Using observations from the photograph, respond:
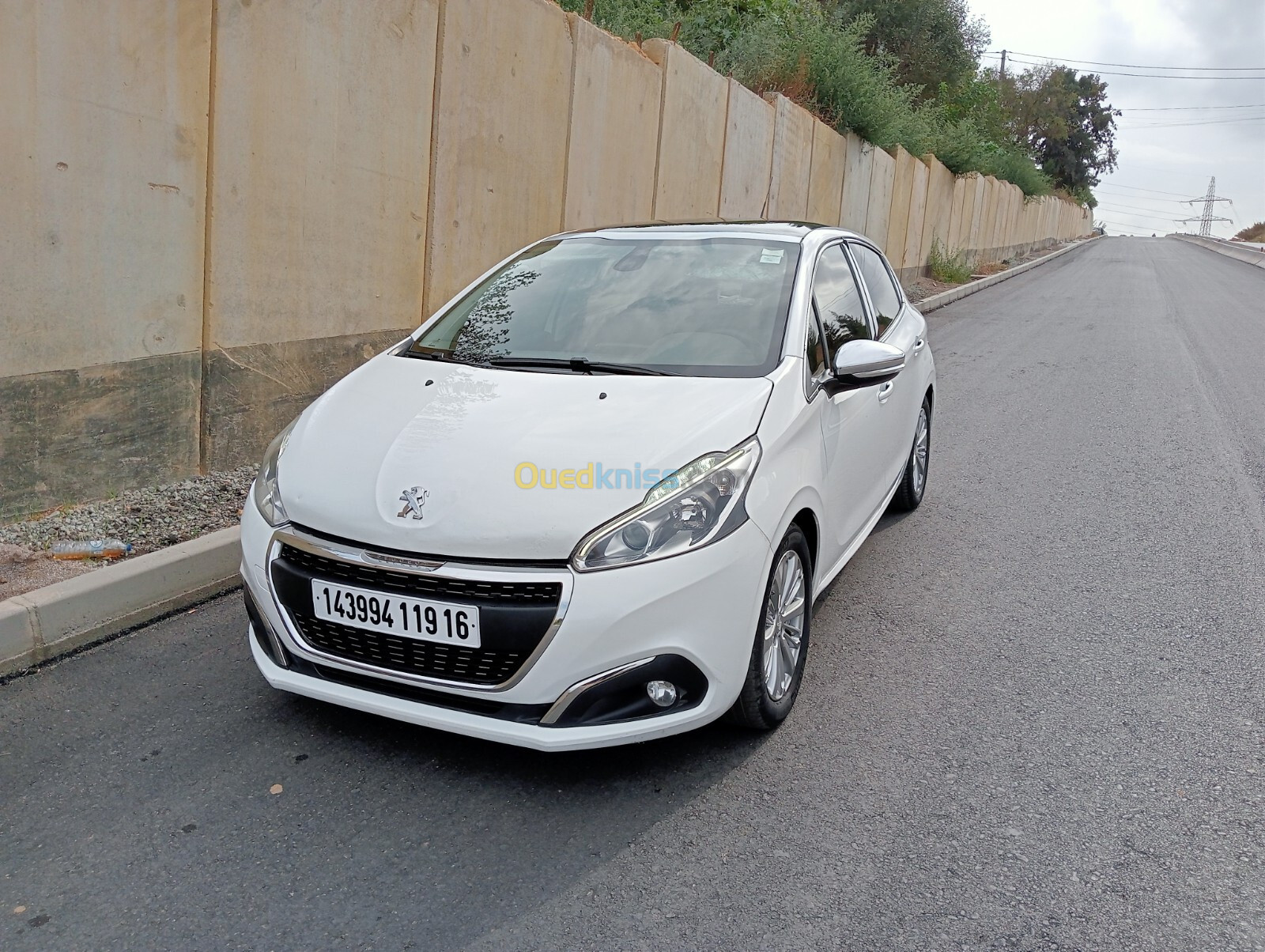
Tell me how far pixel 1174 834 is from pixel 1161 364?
1078 centimetres

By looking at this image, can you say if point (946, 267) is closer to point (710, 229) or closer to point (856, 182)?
point (856, 182)

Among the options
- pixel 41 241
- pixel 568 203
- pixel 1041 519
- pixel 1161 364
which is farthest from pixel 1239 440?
pixel 41 241

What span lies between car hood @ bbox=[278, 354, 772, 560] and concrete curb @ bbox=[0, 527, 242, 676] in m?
1.11

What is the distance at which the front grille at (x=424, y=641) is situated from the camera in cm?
295

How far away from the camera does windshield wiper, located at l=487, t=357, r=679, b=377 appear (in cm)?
387

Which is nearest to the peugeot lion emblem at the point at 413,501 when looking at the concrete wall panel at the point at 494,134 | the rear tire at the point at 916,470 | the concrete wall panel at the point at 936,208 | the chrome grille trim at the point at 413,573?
the chrome grille trim at the point at 413,573

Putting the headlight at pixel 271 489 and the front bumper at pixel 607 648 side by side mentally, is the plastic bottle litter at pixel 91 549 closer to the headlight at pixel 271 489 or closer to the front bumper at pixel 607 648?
the headlight at pixel 271 489

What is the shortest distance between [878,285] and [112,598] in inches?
149

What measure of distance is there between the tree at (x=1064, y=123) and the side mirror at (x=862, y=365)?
2424 inches

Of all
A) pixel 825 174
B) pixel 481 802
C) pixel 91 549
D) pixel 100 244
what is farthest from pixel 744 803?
pixel 825 174

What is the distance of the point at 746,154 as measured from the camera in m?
14.5

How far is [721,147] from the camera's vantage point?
13609 mm

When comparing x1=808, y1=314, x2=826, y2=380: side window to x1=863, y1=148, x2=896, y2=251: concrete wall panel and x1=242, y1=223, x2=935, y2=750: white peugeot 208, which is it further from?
x1=863, y1=148, x2=896, y2=251: concrete wall panel

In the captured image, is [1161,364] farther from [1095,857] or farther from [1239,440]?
[1095,857]
